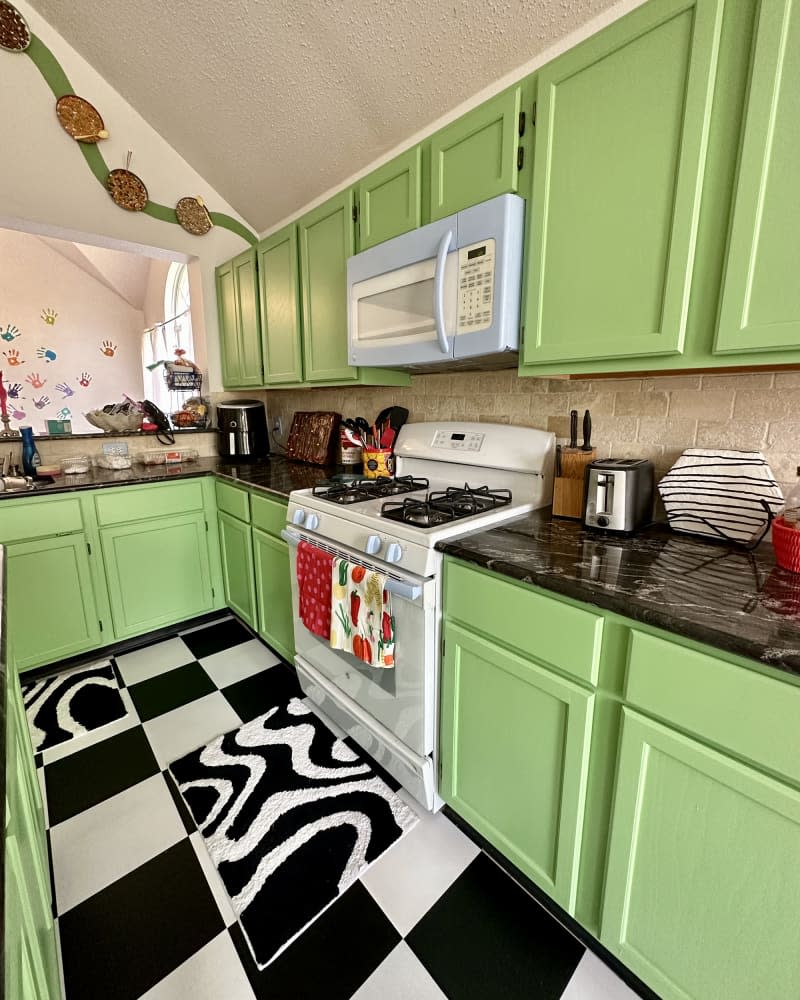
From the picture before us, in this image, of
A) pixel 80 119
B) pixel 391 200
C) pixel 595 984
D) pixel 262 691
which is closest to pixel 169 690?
pixel 262 691

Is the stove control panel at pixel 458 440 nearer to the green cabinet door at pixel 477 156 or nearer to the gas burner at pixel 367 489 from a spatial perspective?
the gas burner at pixel 367 489

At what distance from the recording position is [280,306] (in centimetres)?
235

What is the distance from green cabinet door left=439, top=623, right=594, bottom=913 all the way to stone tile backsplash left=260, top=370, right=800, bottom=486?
789mm

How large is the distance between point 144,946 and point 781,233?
213cm

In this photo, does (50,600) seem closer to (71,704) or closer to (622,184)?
(71,704)

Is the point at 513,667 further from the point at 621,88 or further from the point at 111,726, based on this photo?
the point at 111,726

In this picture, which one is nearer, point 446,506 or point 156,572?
point 446,506

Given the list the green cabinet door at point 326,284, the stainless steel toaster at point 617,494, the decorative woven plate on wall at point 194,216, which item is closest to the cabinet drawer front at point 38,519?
the green cabinet door at point 326,284

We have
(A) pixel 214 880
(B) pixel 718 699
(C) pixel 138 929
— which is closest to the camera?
(B) pixel 718 699

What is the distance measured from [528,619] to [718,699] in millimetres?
370

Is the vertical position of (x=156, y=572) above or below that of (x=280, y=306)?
below

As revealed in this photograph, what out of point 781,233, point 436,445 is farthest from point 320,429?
point 781,233

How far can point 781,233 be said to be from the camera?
889 mm

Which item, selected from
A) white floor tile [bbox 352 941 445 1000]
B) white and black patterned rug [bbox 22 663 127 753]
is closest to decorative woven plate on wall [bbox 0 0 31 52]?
white and black patterned rug [bbox 22 663 127 753]
